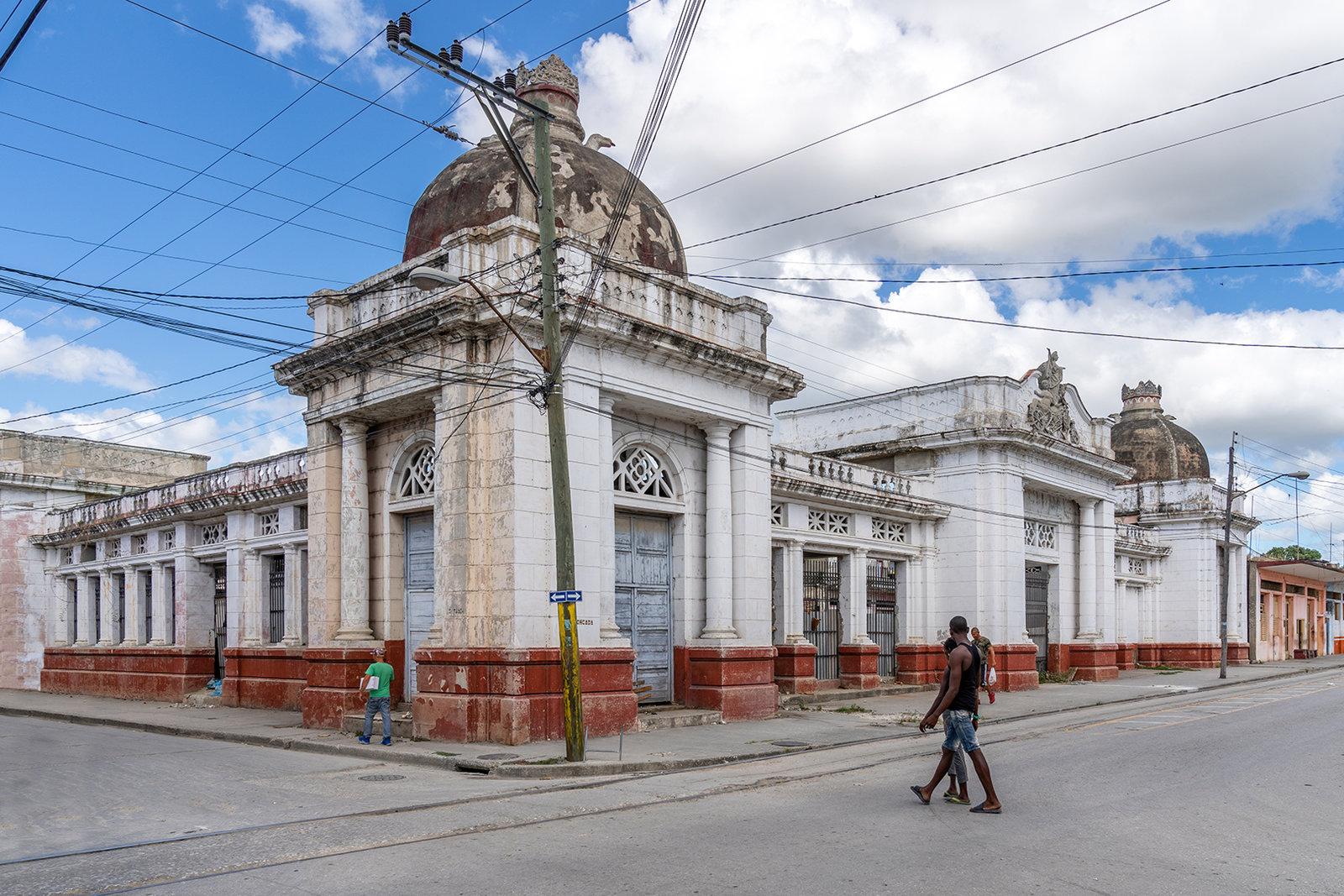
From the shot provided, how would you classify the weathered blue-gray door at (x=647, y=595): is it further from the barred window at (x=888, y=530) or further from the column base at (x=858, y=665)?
the barred window at (x=888, y=530)

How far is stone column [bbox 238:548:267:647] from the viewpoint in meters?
23.3

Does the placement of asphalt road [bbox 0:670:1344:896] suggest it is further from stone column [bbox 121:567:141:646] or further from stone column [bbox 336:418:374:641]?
stone column [bbox 121:567:141:646]

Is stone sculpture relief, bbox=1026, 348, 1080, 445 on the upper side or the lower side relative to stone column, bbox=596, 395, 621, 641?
upper

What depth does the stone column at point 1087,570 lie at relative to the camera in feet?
103

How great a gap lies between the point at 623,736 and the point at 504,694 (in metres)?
2.13

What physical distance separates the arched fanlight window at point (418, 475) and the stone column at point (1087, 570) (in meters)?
21.4

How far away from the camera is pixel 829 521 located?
24.0 m

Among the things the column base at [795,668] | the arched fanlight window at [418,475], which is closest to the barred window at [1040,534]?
the column base at [795,668]

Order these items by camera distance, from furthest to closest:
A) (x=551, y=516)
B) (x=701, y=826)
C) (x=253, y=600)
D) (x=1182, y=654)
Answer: (x=1182, y=654) < (x=253, y=600) < (x=551, y=516) < (x=701, y=826)

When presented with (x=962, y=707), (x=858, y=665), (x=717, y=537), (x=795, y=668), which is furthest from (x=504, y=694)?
(x=858, y=665)

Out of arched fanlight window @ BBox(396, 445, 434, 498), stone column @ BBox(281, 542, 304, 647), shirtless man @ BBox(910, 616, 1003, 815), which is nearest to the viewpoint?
shirtless man @ BBox(910, 616, 1003, 815)

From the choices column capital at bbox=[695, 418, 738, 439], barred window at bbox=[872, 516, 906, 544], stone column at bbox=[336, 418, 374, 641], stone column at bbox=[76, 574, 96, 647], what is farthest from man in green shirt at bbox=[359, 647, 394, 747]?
stone column at bbox=[76, 574, 96, 647]

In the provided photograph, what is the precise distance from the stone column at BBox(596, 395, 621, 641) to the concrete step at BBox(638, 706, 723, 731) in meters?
1.53

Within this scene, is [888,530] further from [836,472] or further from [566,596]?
[566,596]
